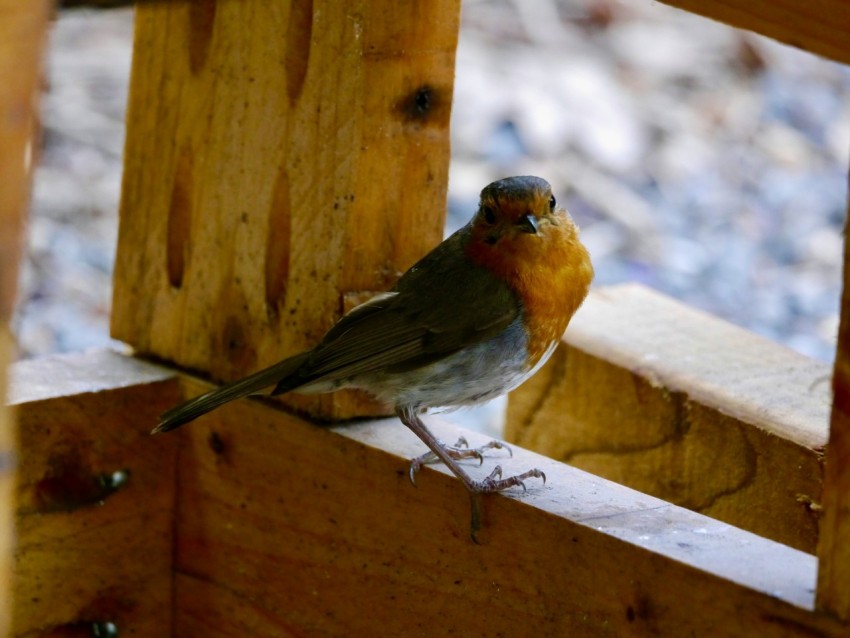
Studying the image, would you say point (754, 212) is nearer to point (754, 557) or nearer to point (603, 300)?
point (603, 300)

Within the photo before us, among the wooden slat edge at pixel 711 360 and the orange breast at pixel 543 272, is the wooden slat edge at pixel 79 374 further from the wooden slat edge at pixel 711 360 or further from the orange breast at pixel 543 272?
the wooden slat edge at pixel 711 360

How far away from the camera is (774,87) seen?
243 inches

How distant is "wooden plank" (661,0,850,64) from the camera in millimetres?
1533

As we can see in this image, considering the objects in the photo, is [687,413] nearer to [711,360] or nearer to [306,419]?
[711,360]

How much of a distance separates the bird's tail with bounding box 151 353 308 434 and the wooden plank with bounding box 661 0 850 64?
1.11 m

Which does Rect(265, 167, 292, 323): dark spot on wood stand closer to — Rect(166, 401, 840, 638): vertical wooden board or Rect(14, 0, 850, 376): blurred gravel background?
Rect(166, 401, 840, 638): vertical wooden board

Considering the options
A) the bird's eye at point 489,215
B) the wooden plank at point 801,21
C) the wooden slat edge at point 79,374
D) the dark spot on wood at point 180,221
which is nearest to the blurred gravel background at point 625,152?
the wooden slat edge at point 79,374

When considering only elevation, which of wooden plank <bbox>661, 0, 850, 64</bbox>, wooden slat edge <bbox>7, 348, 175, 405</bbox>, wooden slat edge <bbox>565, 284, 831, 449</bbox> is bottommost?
wooden slat edge <bbox>7, 348, 175, 405</bbox>

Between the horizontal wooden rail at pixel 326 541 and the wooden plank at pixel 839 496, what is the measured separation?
5 centimetres

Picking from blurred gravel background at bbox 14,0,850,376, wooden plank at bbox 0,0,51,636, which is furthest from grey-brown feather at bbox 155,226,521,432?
blurred gravel background at bbox 14,0,850,376

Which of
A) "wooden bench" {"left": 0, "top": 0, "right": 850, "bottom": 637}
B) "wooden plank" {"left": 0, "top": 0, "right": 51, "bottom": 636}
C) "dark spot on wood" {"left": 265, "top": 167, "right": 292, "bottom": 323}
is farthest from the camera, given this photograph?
"dark spot on wood" {"left": 265, "top": 167, "right": 292, "bottom": 323}

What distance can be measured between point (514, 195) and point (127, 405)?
33.3 inches

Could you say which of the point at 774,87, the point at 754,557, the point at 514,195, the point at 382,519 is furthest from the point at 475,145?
the point at 754,557

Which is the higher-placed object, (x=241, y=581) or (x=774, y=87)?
(x=774, y=87)
